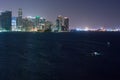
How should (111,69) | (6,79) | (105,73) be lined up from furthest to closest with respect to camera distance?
(111,69), (105,73), (6,79)

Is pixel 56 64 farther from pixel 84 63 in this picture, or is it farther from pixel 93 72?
pixel 93 72

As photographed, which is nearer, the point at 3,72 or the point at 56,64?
the point at 3,72

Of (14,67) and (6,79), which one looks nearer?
(6,79)

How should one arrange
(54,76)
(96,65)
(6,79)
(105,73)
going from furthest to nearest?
(96,65) → (105,73) → (54,76) → (6,79)

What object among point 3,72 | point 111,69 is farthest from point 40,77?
point 111,69

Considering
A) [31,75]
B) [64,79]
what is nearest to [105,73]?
[64,79]

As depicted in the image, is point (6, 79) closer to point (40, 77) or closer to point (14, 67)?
point (40, 77)

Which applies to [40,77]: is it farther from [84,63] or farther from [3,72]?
[84,63]

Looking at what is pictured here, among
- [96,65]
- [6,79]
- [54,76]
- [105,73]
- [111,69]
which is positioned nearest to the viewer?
[6,79]

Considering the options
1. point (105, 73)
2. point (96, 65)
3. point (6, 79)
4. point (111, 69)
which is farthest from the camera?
point (96, 65)
